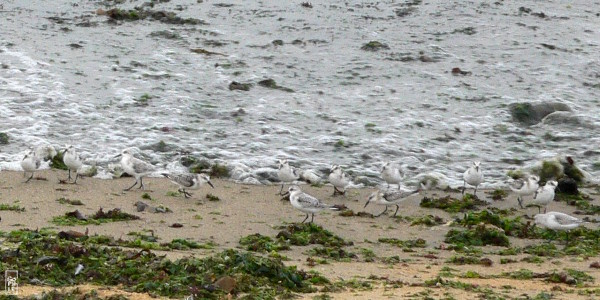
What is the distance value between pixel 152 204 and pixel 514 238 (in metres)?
4.28

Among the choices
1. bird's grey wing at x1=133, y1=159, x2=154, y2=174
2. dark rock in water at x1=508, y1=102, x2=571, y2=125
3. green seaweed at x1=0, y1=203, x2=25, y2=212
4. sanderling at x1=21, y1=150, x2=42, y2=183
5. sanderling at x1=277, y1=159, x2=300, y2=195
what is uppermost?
green seaweed at x1=0, y1=203, x2=25, y2=212

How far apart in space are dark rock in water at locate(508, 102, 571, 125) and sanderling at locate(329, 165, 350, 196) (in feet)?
16.5

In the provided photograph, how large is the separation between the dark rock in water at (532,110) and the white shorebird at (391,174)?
4.41m

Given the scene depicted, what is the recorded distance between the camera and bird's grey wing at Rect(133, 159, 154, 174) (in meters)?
11.2

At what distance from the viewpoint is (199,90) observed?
15.8 m

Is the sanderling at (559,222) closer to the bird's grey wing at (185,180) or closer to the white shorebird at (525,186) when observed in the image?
the white shorebird at (525,186)

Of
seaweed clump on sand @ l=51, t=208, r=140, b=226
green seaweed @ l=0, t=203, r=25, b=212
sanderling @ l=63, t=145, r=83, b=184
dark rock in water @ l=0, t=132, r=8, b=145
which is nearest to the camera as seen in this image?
seaweed clump on sand @ l=51, t=208, r=140, b=226

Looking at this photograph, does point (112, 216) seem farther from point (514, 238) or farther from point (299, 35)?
point (299, 35)

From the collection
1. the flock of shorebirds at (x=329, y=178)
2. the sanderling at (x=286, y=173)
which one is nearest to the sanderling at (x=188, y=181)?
the flock of shorebirds at (x=329, y=178)

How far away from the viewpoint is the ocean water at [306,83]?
1331 centimetres

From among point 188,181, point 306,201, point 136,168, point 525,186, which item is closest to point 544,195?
point 525,186

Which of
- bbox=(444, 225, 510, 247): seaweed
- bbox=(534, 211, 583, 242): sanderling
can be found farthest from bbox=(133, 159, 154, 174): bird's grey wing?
bbox=(534, 211, 583, 242): sanderling

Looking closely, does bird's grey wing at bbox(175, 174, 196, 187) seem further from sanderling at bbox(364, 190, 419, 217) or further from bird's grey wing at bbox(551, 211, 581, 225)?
bird's grey wing at bbox(551, 211, 581, 225)

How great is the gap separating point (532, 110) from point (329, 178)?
5714 millimetres
